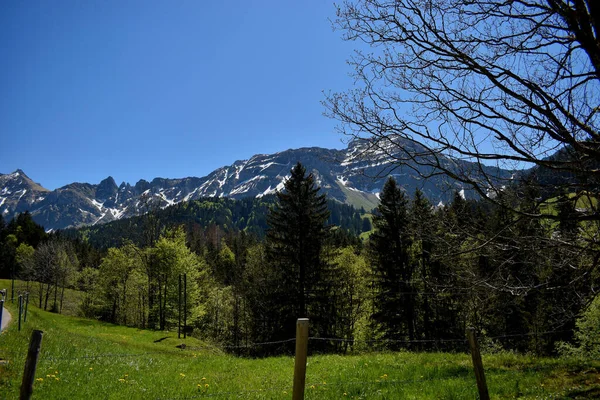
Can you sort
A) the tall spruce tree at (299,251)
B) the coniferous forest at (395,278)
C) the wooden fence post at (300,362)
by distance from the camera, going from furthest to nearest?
the tall spruce tree at (299,251)
the coniferous forest at (395,278)
the wooden fence post at (300,362)

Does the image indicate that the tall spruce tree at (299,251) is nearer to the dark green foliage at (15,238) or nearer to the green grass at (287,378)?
the green grass at (287,378)

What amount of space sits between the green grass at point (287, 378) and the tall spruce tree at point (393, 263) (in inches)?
472

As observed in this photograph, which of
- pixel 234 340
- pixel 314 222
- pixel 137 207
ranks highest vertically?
pixel 137 207

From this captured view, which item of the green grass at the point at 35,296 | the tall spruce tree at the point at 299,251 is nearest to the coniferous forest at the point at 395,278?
the tall spruce tree at the point at 299,251

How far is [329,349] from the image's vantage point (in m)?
25.7

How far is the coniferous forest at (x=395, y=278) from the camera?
6078 mm

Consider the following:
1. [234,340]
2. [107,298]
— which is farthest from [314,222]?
[107,298]

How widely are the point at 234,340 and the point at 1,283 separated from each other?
133ft

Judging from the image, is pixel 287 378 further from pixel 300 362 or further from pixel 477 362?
pixel 300 362

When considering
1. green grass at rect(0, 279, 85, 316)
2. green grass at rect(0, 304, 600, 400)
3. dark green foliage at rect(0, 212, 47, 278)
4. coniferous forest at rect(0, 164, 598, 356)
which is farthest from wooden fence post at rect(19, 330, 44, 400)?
dark green foliage at rect(0, 212, 47, 278)

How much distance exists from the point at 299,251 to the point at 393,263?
22.2ft

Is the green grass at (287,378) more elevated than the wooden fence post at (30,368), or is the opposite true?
the wooden fence post at (30,368)

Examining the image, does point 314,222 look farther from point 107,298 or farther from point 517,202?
point 107,298

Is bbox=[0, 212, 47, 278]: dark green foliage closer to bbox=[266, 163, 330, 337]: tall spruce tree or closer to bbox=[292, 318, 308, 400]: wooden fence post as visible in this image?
bbox=[266, 163, 330, 337]: tall spruce tree
